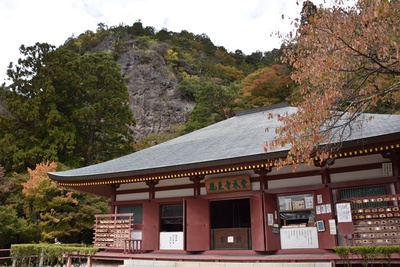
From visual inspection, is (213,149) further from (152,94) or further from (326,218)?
(152,94)

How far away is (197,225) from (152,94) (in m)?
37.2

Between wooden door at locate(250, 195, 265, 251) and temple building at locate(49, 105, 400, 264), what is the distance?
0.03 metres

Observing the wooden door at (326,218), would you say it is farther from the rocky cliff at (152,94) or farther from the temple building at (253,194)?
the rocky cliff at (152,94)

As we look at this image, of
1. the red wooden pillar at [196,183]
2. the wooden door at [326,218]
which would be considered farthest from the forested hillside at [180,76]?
the wooden door at [326,218]

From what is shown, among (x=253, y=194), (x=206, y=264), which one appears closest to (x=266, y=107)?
(x=253, y=194)

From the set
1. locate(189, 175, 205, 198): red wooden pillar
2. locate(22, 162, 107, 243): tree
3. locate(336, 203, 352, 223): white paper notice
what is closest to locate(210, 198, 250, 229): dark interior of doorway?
locate(189, 175, 205, 198): red wooden pillar

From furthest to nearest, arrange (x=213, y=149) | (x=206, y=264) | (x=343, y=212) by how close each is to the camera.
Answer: (x=213, y=149)
(x=206, y=264)
(x=343, y=212)

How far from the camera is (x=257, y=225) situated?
421 inches

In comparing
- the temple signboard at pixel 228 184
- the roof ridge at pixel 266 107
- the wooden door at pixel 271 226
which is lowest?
the wooden door at pixel 271 226

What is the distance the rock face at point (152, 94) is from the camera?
44938mm

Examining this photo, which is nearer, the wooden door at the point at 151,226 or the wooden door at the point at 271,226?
the wooden door at the point at 271,226

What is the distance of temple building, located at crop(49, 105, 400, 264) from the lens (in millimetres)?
9188

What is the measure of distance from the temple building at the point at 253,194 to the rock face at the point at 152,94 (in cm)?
3014

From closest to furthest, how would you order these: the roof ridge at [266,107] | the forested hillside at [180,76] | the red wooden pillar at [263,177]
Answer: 1. the red wooden pillar at [263,177]
2. the roof ridge at [266,107]
3. the forested hillside at [180,76]
